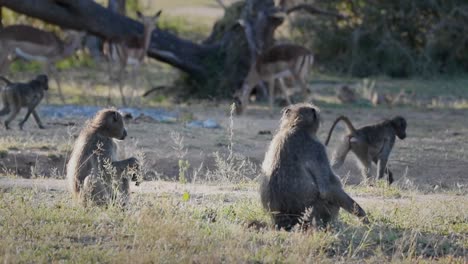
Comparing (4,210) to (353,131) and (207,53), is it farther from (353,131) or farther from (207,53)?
(207,53)

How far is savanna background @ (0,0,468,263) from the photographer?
22.9 feet

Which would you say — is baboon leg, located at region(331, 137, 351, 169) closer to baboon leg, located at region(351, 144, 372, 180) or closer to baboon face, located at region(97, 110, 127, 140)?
baboon leg, located at region(351, 144, 372, 180)

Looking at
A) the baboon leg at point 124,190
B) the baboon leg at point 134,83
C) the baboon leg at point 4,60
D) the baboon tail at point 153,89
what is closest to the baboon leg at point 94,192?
the baboon leg at point 124,190

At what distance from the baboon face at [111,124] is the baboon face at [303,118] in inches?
66.6

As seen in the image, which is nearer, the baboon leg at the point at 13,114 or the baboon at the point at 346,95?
the baboon leg at the point at 13,114

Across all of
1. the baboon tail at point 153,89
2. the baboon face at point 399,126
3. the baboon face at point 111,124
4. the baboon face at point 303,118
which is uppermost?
the baboon face at point 303,118

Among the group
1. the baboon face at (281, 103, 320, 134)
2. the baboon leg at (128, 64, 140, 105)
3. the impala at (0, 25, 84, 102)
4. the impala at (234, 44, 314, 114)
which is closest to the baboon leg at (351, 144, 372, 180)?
the baboon face at (281, 103, 320, 134)

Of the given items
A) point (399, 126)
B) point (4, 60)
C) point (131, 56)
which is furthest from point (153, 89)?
point (399, 126)

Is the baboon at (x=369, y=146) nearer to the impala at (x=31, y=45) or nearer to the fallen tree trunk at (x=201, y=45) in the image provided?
the fallen tree trunk at (x=201, y=45)

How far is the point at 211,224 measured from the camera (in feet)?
24.6

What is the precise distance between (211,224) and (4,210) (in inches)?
65.4

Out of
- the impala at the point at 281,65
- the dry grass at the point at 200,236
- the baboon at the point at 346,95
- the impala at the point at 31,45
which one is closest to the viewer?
the dry grass at the point at 200,236

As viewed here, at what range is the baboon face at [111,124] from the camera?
860 cm

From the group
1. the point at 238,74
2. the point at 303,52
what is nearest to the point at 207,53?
the point at 238,74
